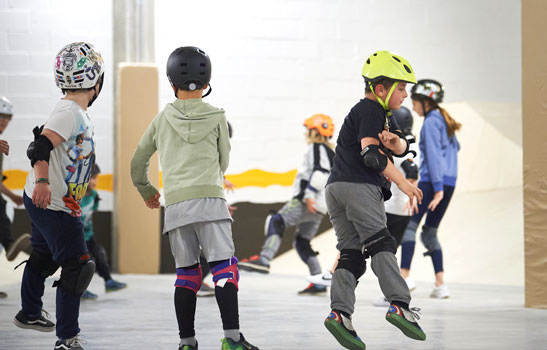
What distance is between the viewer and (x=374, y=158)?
3.50 meters

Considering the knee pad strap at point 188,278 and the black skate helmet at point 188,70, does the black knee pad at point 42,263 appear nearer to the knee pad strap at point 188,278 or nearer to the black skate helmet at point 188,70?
the knee pad strap at point 188,278

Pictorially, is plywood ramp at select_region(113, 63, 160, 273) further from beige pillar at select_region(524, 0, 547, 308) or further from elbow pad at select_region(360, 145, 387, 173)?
elbow pad at select_region(360, 145, 387, 173)

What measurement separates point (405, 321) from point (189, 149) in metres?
1.11

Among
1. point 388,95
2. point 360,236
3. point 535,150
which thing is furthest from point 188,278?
point 535,150

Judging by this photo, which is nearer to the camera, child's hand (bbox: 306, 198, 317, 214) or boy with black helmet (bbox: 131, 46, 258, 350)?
boy with black helmet (bbox: 131, 46, 258, 350)

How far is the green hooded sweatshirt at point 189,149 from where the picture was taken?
11.3ft

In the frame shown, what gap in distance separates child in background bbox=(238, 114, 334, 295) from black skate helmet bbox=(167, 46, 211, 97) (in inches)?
104

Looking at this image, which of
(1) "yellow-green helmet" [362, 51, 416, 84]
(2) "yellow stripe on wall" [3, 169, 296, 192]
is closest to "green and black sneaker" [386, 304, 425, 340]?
(1) "yellow-green helmet" [362, 51, 416, 84]

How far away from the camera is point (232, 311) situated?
11.1ft

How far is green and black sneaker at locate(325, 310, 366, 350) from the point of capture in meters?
3.46

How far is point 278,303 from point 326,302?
320 mm

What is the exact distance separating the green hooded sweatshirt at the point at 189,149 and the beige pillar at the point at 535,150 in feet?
8.05

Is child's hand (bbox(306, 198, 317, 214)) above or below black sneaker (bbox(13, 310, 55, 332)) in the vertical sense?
above

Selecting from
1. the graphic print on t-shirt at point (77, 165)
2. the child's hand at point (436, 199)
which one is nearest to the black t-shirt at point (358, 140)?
the graphic print on t-shirt at point (77, 165)
